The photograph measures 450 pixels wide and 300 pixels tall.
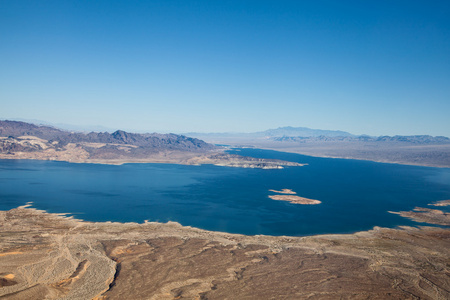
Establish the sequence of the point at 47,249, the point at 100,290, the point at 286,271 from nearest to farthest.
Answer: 1. the point at 100,290
2. the point at 286,271
3. the point at 47,249

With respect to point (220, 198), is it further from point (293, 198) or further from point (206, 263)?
point (206, 263)

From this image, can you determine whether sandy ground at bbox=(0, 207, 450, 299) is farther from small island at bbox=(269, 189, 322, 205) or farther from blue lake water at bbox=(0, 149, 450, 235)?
small island at bbox=(269, 189, 322, 205)

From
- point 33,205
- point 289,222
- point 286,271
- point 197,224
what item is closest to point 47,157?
point 33,205

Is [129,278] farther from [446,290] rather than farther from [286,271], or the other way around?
[446,290]

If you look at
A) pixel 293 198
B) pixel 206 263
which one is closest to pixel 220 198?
pixel 293 198

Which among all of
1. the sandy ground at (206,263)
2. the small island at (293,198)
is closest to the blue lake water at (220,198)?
the small island at (293,198)
